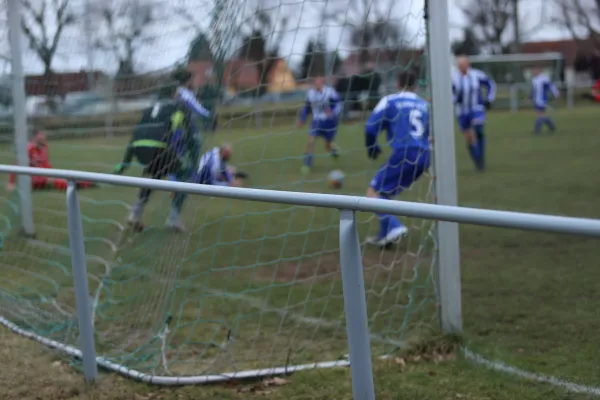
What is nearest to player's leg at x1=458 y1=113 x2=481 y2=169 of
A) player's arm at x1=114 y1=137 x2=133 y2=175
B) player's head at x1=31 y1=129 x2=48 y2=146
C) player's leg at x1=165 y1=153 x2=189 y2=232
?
player's head at x1=31 y1=129 x2=48 y2=146

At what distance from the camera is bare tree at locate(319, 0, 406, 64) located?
4340 millimetres

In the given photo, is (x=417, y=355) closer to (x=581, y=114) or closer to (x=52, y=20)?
(x=52, y=20)

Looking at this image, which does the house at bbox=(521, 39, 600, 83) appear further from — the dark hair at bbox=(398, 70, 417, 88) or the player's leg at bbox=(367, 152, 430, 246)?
the dark hair at bbox=(398, 70, 417, 88)

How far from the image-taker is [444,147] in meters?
4.04

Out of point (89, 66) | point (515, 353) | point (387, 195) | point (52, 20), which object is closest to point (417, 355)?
point (515, 353)

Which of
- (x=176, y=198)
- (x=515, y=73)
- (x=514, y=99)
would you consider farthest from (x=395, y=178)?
(x=515, y=73)

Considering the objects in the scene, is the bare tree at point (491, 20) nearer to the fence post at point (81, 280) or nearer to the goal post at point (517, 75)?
the goal post at point (517, 75)

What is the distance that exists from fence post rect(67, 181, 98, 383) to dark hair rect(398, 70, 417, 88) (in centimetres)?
230

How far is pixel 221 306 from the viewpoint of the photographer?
5.01 meters

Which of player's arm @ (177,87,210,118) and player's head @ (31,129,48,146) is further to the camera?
player's head @ (31,129,48,146)

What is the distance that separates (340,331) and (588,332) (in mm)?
1970

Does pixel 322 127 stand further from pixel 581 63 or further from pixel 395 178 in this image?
pixel 581 63

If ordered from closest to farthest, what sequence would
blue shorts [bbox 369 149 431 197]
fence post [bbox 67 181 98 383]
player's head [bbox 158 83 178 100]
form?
fence post [bbox 67 181 98 383]
player's head [bbox 158 83 178 100]
blue shorts [bbox 369 149 431 197]

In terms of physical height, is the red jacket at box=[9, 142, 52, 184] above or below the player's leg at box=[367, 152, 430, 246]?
above
